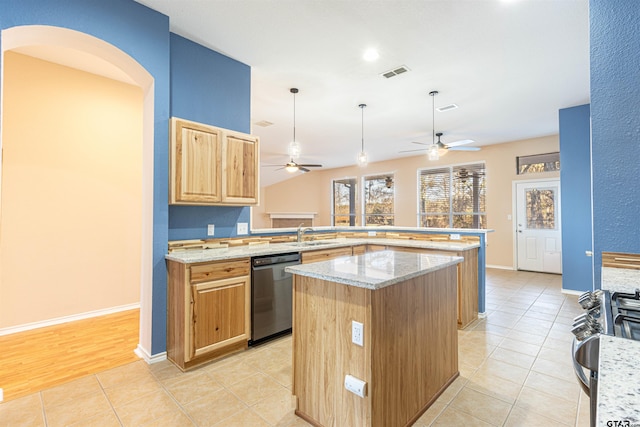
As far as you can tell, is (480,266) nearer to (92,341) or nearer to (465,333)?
(465,333)

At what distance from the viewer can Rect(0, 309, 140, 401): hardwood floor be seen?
7.34 ft

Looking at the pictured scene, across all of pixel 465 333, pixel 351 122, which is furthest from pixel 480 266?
pixel 351 122

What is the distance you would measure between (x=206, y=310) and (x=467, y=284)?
2.74 metres

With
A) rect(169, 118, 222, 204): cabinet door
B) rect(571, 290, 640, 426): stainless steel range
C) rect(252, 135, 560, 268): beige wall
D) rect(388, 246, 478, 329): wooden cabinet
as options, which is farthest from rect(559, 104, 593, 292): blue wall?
rect(169, 118, 222, 204): cabinet door

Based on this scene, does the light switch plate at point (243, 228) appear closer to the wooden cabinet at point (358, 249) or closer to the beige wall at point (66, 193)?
the wooden cabinet at point (358, 249)

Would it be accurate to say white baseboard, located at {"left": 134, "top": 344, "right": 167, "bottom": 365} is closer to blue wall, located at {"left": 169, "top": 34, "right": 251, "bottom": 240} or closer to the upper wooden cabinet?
blue wall, located at {"left": 169, "top": 34, "right": 251, "bottom": 240}

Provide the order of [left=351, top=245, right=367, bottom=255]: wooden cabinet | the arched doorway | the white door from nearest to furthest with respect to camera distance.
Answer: the arched doorway → [left=351, top=245, right=367, bottom=255]: wooden cabinet → the white door

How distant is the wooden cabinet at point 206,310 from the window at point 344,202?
778cm

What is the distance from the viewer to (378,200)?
9.52 metres

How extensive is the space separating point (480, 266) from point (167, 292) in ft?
11.3

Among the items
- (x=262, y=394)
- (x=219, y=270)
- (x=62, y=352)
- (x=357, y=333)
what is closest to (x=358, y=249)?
(x=219, y=270)

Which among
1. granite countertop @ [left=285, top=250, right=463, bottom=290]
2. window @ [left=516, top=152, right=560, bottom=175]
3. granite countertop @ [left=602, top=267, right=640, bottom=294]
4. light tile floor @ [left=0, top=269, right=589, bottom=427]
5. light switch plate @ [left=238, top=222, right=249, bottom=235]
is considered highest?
window @ [left=516, top=152, right=560, bottom=175]

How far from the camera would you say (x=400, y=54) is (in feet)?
10.4

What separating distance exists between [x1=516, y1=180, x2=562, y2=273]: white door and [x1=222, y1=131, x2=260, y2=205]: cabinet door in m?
6.17
